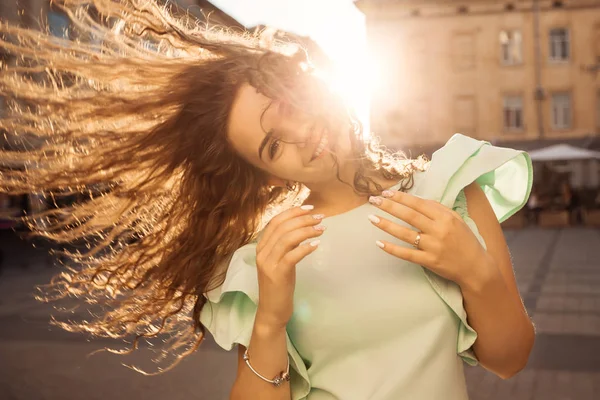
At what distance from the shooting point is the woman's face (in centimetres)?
167

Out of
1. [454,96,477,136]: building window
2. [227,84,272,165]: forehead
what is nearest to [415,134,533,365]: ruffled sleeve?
[227,84,272,165]: forehead

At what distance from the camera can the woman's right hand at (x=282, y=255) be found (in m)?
1.46

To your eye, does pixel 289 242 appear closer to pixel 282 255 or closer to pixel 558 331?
pixel 282 255

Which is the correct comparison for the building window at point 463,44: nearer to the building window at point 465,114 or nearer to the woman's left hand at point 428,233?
the building window at point 465,114

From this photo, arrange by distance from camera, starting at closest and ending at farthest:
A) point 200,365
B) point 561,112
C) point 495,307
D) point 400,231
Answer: point 400,231 → point 495,307 → point 200,365 → point 561,112

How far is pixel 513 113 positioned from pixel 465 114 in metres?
1.98

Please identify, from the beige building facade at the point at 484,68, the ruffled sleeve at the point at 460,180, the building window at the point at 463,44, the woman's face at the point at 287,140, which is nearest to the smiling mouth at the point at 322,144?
the woman's face at the point at 287,140

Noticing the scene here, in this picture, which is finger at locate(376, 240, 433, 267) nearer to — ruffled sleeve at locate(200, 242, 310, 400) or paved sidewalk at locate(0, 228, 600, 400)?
ruffled sleeve at locate(200, 242, 310, 400)

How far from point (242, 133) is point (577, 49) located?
33466 millimetres

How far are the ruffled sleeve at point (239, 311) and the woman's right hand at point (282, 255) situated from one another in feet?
0.52

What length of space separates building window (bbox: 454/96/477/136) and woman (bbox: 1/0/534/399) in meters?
32.4

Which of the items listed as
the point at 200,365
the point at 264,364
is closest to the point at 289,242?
the point at 264,364

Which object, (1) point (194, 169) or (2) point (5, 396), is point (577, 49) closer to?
(2) point (5, 396)

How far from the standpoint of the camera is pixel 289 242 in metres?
1.46
